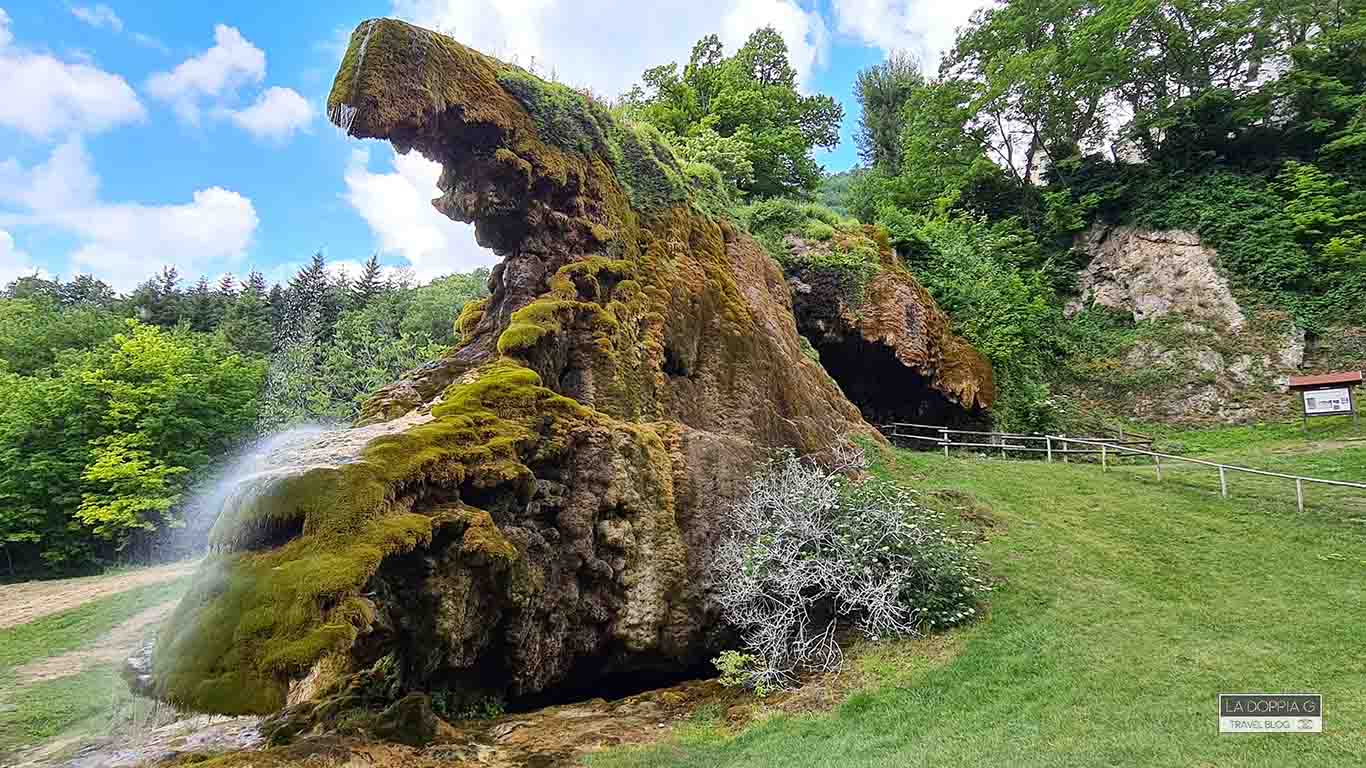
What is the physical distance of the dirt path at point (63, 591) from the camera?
1582 centimetres

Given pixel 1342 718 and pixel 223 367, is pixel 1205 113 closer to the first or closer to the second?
pixel 1342 718

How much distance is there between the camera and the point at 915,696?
25.1ft

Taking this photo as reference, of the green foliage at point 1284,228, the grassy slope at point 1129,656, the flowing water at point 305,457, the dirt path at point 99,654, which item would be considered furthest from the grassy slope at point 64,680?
the green foliage at point 1284,228

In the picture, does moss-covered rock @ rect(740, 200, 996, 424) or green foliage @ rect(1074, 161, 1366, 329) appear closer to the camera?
moss-covered rock @ rect(740, 200, 996, 424)

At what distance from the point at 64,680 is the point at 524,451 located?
8996 mm

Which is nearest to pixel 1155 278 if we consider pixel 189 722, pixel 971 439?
pixel 971 439

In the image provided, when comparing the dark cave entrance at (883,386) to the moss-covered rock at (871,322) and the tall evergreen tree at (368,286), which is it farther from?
the tall evergreen tree at (368,286)

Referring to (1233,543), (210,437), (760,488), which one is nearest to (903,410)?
(1233,543)

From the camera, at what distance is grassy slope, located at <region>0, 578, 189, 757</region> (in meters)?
8.14

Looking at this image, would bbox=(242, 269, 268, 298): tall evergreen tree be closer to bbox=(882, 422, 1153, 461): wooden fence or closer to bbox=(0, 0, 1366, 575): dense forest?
bbox=(0, 0, 1366, 575): dense forest

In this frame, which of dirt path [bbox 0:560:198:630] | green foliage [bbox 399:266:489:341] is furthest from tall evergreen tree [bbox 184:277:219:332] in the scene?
dirt path [bbox 0:560:198:630]

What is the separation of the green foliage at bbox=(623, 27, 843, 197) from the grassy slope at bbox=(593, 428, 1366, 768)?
17.7 metres

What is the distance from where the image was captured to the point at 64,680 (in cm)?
1066

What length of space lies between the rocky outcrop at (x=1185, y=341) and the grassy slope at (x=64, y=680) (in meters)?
27.2
